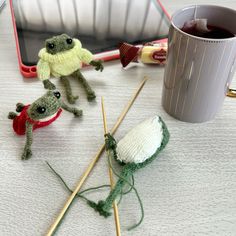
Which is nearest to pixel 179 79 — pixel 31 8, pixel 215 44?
pixel 215 44

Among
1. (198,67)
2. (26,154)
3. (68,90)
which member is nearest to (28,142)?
(26,154)

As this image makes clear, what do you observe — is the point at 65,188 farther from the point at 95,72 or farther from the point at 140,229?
the point at 95,72

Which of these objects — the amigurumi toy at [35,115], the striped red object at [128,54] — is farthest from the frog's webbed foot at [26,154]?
the striped red object at [128,54]

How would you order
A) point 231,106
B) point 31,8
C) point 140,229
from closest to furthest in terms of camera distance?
point 140,229
point 231,106
point 31,8

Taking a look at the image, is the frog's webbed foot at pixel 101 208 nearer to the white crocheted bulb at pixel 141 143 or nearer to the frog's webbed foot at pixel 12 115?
the white crocheted bulb at pixel 141 143

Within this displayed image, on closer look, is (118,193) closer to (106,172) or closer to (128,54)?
(106,172)

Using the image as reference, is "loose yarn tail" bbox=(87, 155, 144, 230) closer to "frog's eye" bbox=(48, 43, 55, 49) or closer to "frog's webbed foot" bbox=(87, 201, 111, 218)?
"frog's webbed foot" bbox=(87, 201, 111, 218)
